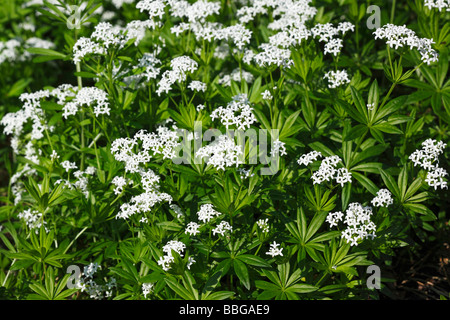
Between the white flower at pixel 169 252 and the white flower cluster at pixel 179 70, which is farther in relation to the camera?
the white flower cluster at pixel 179 70

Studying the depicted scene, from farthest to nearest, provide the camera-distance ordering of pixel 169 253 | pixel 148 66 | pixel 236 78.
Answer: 1. pixel 236 78
2. pixel 148 66
3. pixel 169 253

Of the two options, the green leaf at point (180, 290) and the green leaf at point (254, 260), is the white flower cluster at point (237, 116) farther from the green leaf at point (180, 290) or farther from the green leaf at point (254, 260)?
the green leaf at point (180, 290)

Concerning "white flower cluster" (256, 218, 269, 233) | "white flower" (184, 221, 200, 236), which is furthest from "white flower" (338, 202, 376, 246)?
"white flower" (184, 221, 200, 236)

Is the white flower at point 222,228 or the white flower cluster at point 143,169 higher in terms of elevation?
the white flower cluster at point 143,169

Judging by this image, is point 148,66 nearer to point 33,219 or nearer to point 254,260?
point 33,219

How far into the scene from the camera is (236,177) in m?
3.82

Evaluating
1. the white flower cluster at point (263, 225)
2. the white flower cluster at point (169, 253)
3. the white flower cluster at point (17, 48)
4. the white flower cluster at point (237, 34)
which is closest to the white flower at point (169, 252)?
the white flower cluster at point (169, 253)

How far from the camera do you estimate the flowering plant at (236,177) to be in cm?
363

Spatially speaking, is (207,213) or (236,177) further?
(236,177)

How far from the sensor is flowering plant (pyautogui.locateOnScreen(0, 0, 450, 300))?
363 cm

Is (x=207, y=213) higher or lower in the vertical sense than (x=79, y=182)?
lower

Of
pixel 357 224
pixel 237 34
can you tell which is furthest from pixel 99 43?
pixel 357 224
